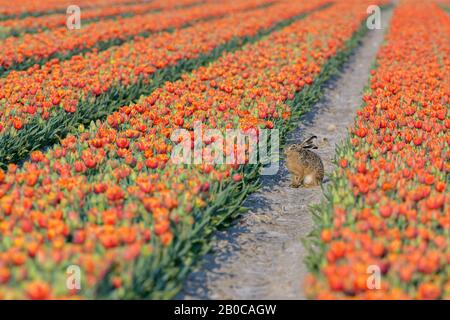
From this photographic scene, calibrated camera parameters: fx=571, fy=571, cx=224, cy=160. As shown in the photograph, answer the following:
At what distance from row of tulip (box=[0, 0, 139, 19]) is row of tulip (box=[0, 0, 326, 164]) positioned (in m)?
8.51

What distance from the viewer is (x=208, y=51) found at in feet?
47.8

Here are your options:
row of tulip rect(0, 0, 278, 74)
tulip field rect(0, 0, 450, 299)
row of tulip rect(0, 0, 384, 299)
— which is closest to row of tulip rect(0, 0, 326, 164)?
tulip field rect(0, 0, 450, 299)

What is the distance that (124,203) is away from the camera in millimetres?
5160

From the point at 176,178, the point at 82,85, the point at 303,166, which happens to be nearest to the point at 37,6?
the point at 82,85

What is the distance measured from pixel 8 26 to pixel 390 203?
49.5ft

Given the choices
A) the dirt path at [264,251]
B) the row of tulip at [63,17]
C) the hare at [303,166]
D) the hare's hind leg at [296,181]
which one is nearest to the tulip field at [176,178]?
the dirt path at [264,251]

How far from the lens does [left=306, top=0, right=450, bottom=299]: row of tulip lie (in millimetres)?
3990

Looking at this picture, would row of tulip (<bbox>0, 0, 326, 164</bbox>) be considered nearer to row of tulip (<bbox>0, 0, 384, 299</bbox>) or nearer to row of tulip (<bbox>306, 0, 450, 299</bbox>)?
row of tulip (<bbox>0, 0, 384, 299</bbox>)

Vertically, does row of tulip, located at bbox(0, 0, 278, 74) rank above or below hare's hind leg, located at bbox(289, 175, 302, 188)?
above

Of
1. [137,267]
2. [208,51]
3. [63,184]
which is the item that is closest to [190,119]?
[63,184]

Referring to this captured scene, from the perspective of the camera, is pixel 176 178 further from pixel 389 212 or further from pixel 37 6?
pixel 37 6

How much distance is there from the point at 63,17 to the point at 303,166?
50.9 feet

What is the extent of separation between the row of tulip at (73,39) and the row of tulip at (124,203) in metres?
4.77
